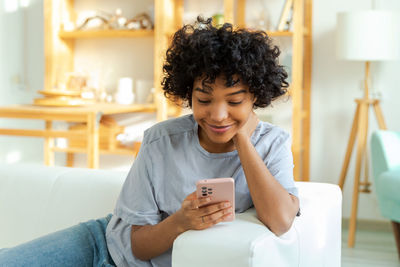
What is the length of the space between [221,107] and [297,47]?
219 cm

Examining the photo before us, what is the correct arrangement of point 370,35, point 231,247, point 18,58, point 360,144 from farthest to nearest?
point 18,58 → point 360,144 → point 370,35 → point 231,247

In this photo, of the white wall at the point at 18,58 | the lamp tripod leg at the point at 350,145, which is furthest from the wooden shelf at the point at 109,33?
the lamp tripod leg at the point at 350,145

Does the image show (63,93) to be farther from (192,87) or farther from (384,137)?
(192,87)

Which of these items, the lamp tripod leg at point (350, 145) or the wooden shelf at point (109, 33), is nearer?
the lamp tripod leg at point (350, 145)

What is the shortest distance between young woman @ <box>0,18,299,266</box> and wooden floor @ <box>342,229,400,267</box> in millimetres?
1726

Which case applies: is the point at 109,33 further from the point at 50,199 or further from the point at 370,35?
the point at 50,199

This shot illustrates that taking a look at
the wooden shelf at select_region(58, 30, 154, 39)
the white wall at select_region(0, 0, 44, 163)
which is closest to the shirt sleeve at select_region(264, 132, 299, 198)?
the wooden shelf at select_region(58, 30, 154, 39)

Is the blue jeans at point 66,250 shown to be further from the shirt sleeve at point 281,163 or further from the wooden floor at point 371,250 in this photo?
the wooden floor at point 371,250

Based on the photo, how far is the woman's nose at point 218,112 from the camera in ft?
4.02

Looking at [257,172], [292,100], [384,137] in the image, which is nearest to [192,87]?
[257,172]

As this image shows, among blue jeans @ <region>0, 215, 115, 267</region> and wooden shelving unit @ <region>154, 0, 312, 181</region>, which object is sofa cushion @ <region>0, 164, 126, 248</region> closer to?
blue jeans @ <region>0, 215, 115, 267</region>

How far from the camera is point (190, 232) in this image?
115cm

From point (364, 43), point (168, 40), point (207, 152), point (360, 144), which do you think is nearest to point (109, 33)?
point (168, 40)

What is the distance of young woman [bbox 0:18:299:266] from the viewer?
1225mm
